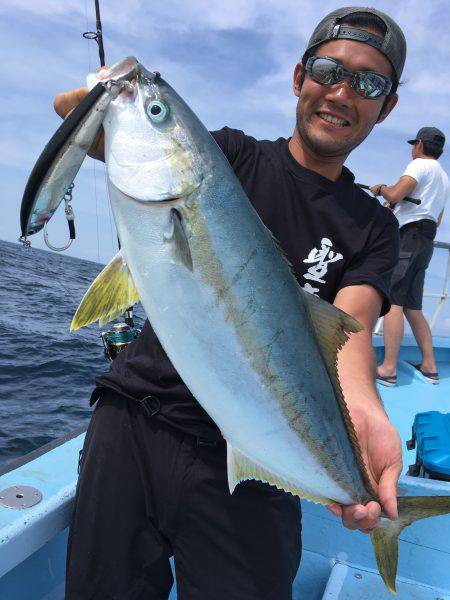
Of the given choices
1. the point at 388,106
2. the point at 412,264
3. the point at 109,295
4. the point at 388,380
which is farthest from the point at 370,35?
the point at 388,380

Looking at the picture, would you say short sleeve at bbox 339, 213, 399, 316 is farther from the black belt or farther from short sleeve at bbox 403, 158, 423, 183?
the black belt

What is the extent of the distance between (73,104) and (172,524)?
1.56 m

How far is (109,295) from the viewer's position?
167 cm

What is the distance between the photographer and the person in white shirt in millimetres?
5496

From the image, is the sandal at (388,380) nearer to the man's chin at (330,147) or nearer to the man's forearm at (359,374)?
the man's forearm at (359,374)

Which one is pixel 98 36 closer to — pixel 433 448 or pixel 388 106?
pixel 388 106

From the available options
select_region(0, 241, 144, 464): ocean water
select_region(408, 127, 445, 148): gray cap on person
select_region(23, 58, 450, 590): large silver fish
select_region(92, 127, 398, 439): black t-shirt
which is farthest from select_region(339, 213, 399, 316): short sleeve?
select_region(0, 241, 144, 464): ocean water

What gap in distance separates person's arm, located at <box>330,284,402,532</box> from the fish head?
96 centimetres

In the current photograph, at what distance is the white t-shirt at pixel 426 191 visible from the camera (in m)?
5.49

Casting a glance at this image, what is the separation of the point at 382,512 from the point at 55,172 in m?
1.59

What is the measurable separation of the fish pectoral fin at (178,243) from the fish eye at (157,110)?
32 centimetres

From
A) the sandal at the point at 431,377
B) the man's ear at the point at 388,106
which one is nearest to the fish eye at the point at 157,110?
the man's ear at the point at 388,106

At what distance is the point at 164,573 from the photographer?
210cm

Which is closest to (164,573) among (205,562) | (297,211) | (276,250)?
(205,562)
